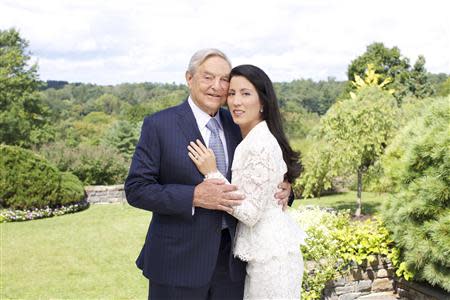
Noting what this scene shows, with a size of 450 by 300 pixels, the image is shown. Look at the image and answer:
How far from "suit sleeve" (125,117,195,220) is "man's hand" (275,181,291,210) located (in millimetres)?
518

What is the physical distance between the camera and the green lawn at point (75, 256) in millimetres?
5898

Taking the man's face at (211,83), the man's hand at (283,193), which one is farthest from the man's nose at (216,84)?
the man's hand at (283,193)

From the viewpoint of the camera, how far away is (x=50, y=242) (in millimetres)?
8617

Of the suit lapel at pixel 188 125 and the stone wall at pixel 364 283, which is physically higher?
the suit lapel at pixel 188 125

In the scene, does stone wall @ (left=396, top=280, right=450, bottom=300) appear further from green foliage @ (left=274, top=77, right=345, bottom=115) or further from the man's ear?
green foliage @ (left=274, top=77, right=345, bottom=115)

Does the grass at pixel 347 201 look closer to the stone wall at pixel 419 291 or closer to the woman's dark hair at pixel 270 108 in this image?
the stone wall at pixel 419 291

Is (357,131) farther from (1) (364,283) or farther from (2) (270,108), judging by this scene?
(2) (270,108)

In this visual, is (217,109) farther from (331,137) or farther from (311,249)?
(331,137)

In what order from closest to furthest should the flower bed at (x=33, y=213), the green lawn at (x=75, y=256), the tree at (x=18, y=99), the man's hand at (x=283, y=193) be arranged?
the man's hand at (x=283, y=193) → the green lawn at (x=75, y=256) → the flower bed at (x=33, y=213) → the tree at (x=18, y=99)

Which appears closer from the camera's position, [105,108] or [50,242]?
[50,242]

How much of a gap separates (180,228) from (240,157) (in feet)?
1.63

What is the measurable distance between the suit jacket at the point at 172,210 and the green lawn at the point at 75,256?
327cm

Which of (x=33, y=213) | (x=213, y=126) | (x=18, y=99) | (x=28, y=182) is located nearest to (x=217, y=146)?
(x=213, y=126)

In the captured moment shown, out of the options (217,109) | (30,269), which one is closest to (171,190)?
(217,109)
